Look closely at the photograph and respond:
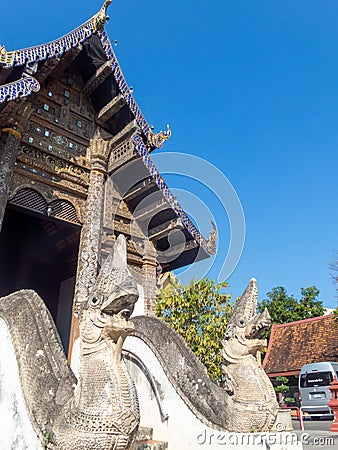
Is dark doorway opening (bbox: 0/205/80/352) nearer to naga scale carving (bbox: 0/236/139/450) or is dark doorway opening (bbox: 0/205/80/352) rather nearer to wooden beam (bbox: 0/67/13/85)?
wooden beam (bbox: 0/67/13/85)

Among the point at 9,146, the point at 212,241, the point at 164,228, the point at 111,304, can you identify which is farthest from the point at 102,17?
the point at 111,304

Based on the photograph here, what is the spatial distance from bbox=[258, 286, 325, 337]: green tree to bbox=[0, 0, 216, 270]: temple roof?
19.8m

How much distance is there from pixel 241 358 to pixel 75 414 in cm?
194

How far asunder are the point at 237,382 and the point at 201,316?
6.36 metres

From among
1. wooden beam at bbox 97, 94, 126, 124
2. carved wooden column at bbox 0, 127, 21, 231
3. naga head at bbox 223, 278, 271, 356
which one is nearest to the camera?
naga head at bbox 223, 278, 271, 356

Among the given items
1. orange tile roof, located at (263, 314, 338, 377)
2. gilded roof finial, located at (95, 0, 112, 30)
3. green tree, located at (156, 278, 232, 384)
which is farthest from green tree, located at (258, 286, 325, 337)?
gilded roof finial, located at (95, 0, 112, 30)

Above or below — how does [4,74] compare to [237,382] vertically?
above

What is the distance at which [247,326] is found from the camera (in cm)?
426

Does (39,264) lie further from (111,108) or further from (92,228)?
(111,108)

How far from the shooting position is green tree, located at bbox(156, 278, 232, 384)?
32.9 feet

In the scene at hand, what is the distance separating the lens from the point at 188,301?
10492 mm

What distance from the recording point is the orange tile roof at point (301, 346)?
16.1m

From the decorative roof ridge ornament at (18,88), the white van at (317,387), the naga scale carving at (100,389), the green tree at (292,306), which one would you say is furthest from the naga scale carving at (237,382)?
the green tree at (292,306)

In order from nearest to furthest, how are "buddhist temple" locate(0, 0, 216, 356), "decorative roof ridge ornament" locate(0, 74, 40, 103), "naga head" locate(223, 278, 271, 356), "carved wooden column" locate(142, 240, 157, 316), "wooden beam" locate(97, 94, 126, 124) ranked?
1. "naga head" locate(223, 278, 271, 356)
2. "decorative roof ridge ornament" locate(0, 74, 40, 103)
3. "buddhist temple" locate(0, 0, 216, 356)
4. "carved wooden column" locate(142, 240, 157, 316)
5. "wooden beam" locate(97, 94, 126, 124)
